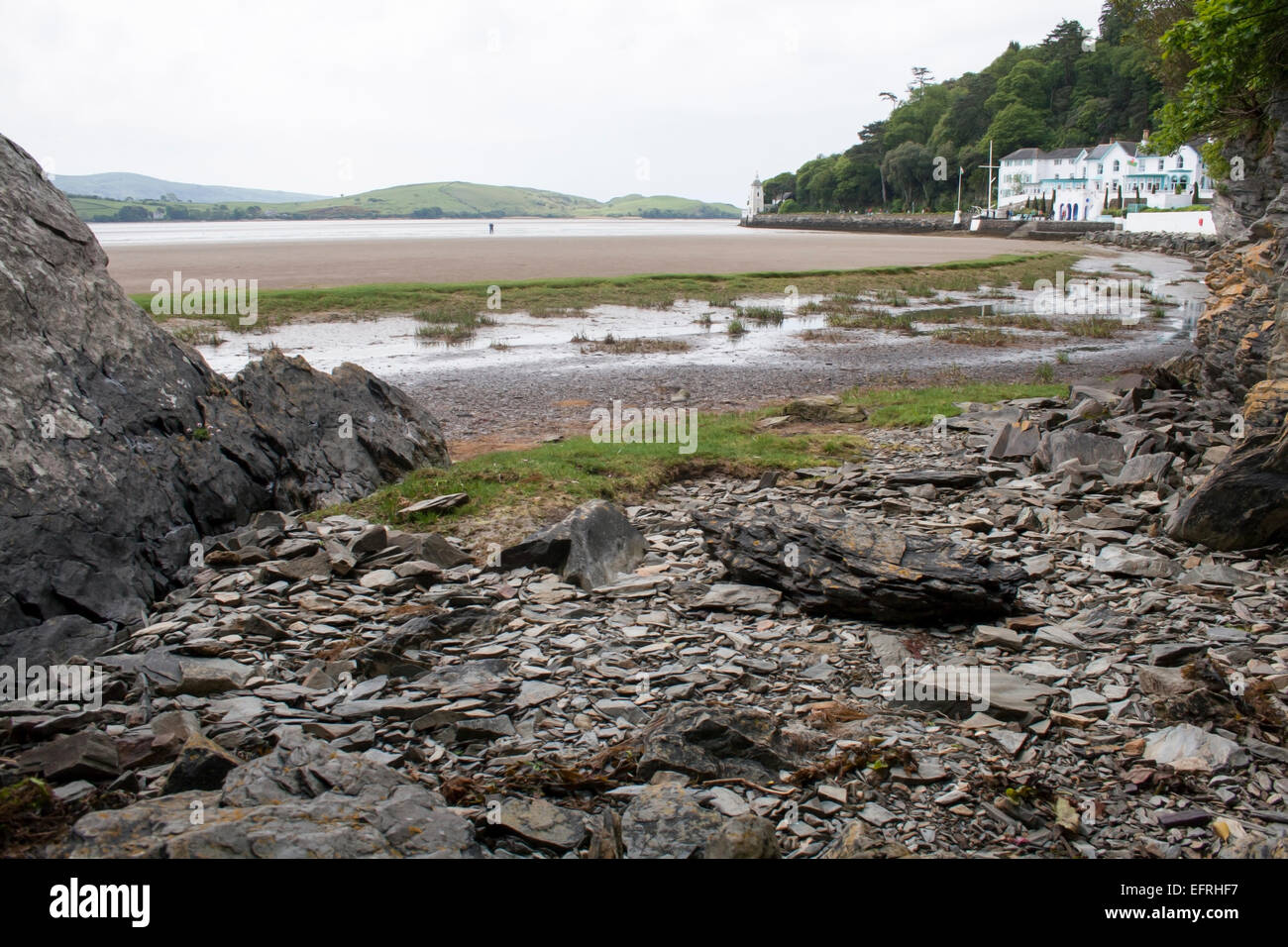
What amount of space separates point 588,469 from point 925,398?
403 inches

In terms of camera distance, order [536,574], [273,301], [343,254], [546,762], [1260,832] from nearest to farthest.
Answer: [1260,832] < [546,762] < [536,574] < [273,301] < [343,254]

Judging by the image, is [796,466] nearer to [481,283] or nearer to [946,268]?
[481,283]

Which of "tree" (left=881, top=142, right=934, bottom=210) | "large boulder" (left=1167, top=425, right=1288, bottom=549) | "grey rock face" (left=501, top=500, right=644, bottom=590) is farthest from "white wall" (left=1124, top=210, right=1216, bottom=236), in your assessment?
"grey rock face" (left=501, top=500, right=644, bottom=590)

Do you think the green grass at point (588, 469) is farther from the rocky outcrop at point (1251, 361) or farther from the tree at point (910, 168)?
the tree at point (910, 168)

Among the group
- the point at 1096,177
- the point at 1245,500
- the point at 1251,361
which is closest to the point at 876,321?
the point at 1251,361

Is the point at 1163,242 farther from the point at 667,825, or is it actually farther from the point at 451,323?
the point at 667,825

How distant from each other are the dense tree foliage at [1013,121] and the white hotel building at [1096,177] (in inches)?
394

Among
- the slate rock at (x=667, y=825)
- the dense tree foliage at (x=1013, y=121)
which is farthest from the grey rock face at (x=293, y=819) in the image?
the dense tree foliage at (x=1013, y=121)

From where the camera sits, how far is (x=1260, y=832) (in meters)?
5.35

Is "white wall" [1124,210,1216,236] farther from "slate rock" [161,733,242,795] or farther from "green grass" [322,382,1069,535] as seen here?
"slate rock" [161,733,242,795]

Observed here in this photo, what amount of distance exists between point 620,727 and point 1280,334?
10.9m

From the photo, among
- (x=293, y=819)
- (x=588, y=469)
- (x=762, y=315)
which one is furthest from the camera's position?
(x=762, y=315)

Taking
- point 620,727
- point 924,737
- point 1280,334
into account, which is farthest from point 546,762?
point 1280,334

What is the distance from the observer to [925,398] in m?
20.5
